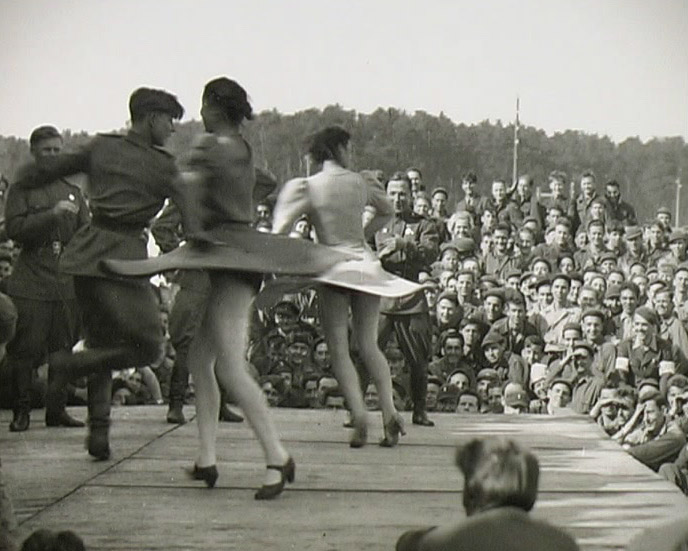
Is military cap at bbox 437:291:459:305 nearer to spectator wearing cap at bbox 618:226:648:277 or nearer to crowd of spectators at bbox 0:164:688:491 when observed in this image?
crowd of spectators at bbox 0:164:688:491

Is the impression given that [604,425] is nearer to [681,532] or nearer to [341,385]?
[681,532]

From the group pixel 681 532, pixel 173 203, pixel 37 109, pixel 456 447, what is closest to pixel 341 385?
pixel 456 447

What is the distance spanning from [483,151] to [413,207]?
0.20 m

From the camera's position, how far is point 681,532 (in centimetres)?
218

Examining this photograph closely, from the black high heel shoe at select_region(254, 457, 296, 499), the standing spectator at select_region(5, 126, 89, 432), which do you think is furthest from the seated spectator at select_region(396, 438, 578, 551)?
the standing spectator at select_region(5, 126, 89, 432)

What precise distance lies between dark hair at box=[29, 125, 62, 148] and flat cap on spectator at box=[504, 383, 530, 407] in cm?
105

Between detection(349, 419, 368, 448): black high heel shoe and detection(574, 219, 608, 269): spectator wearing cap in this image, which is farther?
detection(574, 219, 608, 269): spectator wearing cap

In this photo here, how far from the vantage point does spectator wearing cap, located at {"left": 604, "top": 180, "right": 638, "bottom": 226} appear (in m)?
2.48

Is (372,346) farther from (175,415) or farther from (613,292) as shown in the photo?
(613,292)

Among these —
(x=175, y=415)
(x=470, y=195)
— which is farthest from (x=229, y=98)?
(x=175, y=415)

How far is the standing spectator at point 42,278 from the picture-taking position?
2355 millimetres

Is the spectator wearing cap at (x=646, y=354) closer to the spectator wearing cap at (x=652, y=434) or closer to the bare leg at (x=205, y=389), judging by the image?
the spectator wearing cap at (x=652, y=434)

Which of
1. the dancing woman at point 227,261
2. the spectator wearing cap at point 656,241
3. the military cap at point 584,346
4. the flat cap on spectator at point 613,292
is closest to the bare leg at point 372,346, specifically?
the dancing woman at point 227,261

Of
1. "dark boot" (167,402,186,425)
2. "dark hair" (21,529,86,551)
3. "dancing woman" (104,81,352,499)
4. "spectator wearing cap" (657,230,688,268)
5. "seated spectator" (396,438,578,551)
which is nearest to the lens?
"seated spectator" (396,438,578,551)
